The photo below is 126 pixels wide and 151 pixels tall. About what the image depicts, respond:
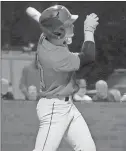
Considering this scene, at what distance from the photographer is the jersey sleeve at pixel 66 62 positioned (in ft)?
Result: 15.5

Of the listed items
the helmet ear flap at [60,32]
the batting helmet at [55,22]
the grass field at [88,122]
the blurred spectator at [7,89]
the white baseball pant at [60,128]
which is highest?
the batting helmet at [55,22]

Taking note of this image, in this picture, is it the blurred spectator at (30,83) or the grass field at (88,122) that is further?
the blurred spectator at (30,83)

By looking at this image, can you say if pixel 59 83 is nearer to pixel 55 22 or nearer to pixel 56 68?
pixel 56 68

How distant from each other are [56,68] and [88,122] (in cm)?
301

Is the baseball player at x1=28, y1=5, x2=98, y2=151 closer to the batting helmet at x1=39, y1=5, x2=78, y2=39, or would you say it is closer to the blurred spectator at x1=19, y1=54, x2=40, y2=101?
the batting helmet at x1=39, y1=5, x2=78, y2=39

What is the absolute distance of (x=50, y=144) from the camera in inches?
182

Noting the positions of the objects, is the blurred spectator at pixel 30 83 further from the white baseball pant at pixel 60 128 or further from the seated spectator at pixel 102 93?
the white baseball pant at pixel 60 128

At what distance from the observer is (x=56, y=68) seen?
475 centimetres

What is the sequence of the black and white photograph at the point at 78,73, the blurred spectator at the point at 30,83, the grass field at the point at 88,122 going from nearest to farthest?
the grass field at the point at 88,122 → the black and white photograph at the point at 78,73 → the blurred spectator at the point at 30,83

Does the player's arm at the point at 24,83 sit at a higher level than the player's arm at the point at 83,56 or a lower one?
lower

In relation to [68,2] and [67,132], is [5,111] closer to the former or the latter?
[68,2]

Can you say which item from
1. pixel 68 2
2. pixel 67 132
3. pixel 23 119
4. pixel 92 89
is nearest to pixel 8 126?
pixel 23 119

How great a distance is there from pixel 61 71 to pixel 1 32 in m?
3.54

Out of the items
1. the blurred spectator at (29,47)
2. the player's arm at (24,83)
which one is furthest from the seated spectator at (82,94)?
the blurred spectator at (29,47)
